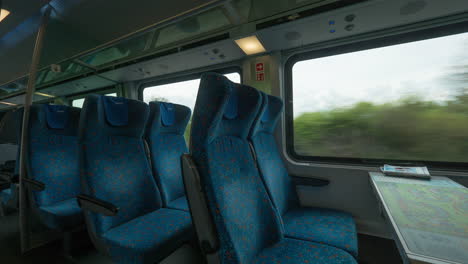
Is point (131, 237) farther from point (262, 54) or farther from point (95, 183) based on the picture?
point (262, 54)

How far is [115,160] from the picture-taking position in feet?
4.55

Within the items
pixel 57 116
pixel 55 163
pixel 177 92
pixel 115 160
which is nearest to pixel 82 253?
pixel 55 163

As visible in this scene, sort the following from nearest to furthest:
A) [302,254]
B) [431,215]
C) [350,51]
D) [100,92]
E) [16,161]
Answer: [431,215] < [302,254] < [16,161] < [350,51] < [100,92]

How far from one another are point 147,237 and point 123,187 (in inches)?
16.8

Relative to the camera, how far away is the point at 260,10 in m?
1.73

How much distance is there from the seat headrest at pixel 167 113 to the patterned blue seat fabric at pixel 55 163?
0.87m

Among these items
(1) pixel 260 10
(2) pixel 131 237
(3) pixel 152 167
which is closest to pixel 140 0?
(1) pixel 260 10

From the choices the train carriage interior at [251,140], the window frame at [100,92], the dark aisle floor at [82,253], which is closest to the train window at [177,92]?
the train carriage interior at [251,140]

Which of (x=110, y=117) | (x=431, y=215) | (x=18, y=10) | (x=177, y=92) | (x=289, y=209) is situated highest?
(x=18, y=10)

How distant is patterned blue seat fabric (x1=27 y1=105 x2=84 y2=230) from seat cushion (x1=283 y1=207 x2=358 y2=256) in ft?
5.66

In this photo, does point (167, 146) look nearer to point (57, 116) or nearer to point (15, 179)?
point (57, 116)

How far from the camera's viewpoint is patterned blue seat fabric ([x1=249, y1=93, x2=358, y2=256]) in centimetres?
128

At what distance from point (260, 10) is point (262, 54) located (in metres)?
0.72

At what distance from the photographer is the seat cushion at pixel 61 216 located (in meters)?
1.50
